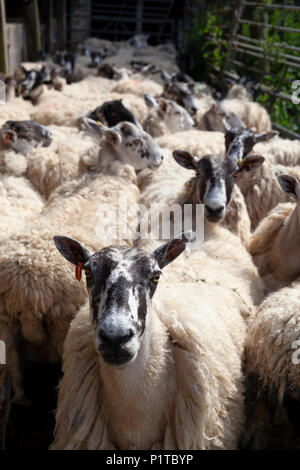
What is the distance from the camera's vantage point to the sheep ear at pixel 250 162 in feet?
11.5

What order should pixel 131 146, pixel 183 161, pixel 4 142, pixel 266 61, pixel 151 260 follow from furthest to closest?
pixel 266 61
pixel 4 142
pixel 131 146
pixel 183 161
pixel 151 260

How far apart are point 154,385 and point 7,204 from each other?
2.31 metres

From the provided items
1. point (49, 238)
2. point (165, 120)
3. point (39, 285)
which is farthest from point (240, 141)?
point (39, 285)

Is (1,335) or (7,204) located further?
(7,204)

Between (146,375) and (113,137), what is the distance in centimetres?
248

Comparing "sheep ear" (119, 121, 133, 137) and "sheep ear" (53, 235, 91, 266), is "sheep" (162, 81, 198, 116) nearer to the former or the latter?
"sheep ear" (119, 121, 133, 137)

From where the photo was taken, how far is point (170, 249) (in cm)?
213

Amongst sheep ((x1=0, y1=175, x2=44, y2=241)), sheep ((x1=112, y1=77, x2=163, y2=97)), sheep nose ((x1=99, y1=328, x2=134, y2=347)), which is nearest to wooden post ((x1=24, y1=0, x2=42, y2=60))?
sheep ((x1=112, y1=77, x2=163, y2=97))

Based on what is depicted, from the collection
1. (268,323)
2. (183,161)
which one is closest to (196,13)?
(183,161)

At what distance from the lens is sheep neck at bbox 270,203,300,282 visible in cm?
308

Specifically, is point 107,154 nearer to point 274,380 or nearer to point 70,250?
point 70,250

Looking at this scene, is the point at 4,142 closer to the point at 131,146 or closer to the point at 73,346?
the point at 131,146
